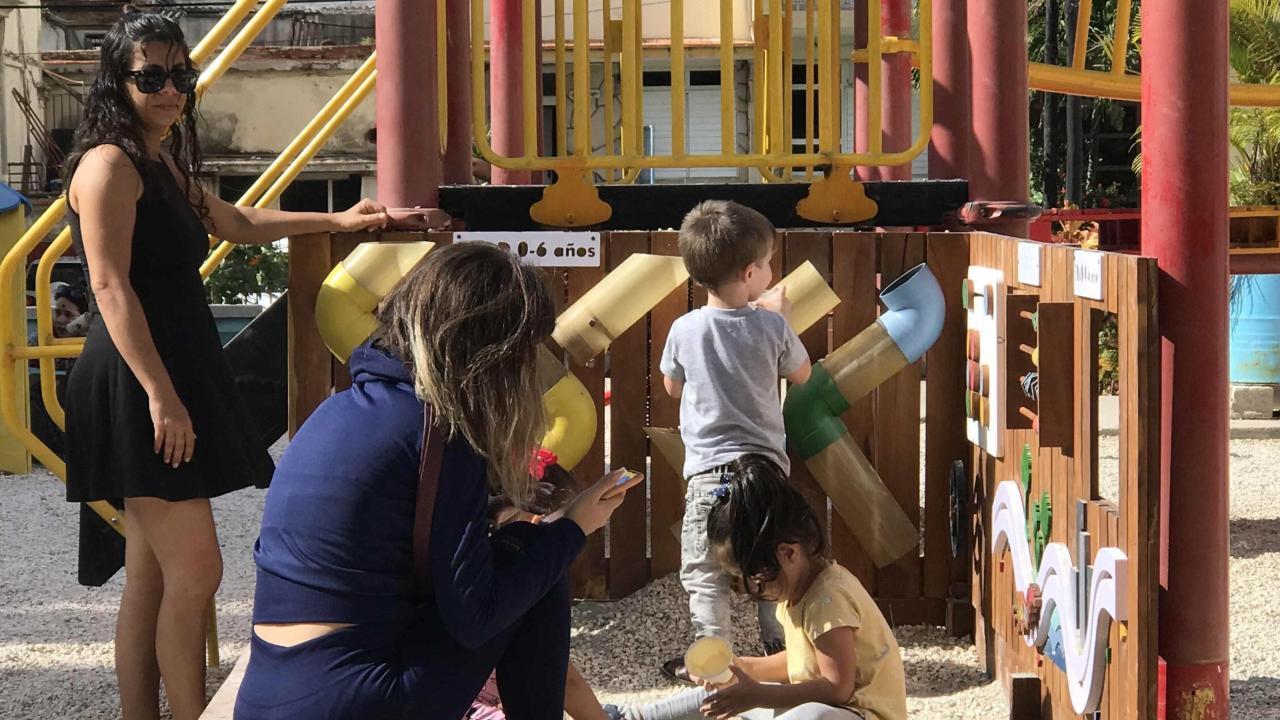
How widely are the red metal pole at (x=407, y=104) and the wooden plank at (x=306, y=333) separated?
0.92 feet

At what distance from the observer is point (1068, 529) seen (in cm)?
352

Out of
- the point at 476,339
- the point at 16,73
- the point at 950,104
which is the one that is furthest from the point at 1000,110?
the point at 16,73

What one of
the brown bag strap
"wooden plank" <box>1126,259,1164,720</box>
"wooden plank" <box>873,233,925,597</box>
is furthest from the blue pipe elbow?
the brown bag strap

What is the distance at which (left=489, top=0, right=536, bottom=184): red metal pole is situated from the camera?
7.93 m

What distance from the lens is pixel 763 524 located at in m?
3.55

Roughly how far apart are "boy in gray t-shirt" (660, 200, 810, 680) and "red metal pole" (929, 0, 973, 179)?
1.28 metres

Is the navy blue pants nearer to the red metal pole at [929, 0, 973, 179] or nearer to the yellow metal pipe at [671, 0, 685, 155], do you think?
the yellow metal pipe at [671, 0, 685, 155]

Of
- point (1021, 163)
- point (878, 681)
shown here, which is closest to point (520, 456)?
point (878, 681)

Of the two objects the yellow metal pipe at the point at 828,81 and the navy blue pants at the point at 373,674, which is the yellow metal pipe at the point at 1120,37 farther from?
the navy blue pants at the point at 373,674

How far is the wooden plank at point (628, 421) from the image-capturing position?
5027 mm

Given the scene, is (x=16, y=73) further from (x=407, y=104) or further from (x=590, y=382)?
(x=590, y=382)

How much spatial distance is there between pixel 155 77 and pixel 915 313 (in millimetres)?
2305

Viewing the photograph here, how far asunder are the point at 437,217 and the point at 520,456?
2519 mm

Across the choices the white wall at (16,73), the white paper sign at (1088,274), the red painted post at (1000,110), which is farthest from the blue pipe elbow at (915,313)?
the white wall at (16,73)
